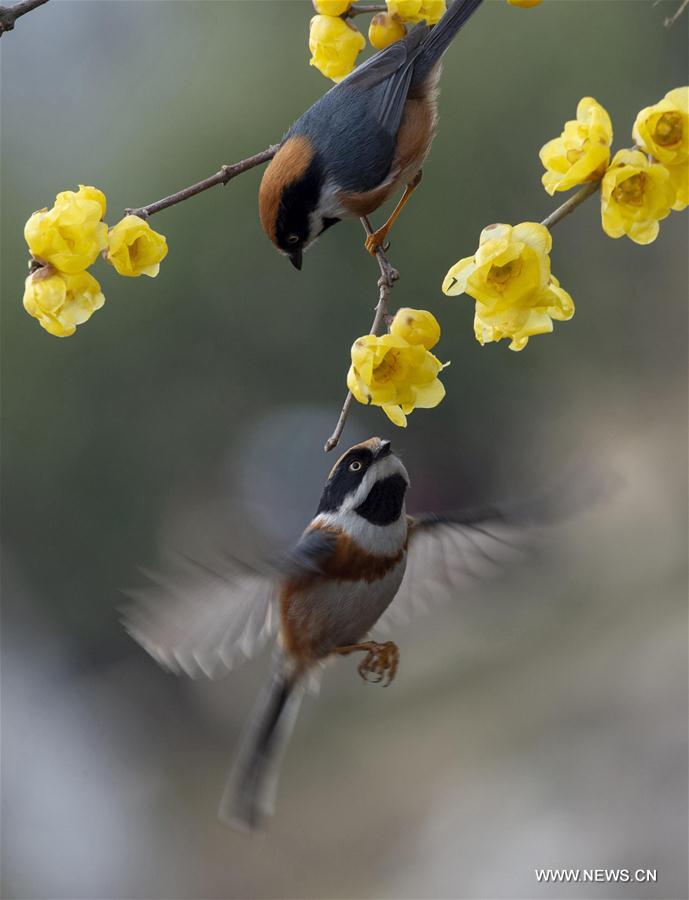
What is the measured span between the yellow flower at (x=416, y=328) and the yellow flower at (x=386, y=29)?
462 mm

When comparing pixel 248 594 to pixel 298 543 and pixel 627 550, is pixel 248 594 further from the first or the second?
pixel 627 550

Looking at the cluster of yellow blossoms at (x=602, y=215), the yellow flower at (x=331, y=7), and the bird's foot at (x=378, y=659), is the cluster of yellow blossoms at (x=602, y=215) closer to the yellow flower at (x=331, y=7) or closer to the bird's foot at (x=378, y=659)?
the yellow flower at (x=331, y=7)

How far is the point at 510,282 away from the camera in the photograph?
1080 mm

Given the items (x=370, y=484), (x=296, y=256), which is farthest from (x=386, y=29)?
(x=370, y=484)

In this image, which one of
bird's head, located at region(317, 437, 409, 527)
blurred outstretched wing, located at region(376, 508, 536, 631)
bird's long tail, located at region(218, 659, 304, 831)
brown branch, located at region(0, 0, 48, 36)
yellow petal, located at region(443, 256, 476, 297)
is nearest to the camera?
brown branch, located at region(0, 0, 48, 36)

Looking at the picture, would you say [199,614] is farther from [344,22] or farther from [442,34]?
[442,34]

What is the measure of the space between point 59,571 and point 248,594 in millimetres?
4110

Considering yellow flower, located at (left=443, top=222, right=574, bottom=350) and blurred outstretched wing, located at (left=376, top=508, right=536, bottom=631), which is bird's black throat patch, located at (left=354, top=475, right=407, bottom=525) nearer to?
blurred outstretched wing, located at (left=376, top=508, right=536, bottom=631)

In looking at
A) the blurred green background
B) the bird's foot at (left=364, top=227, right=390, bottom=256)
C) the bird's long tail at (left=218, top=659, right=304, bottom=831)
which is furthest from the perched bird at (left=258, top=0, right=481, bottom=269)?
the blurred green background

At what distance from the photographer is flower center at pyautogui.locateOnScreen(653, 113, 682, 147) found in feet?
3.47

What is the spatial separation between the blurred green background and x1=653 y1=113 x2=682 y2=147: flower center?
10.3ft

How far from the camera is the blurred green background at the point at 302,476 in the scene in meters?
4.55

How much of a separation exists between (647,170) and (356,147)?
2.77 ft

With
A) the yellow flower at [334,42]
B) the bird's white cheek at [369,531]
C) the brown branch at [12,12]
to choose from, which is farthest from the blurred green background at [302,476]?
the brown branch at [12,12]
